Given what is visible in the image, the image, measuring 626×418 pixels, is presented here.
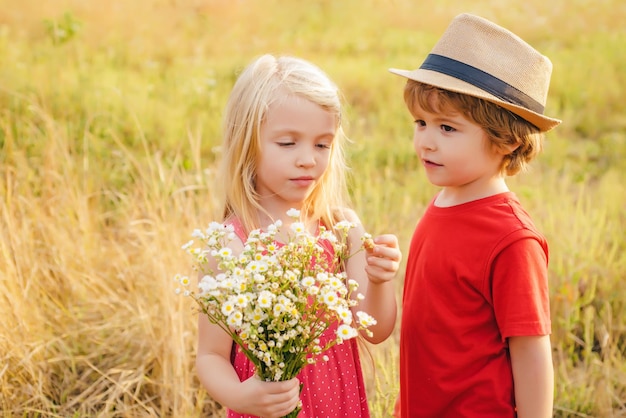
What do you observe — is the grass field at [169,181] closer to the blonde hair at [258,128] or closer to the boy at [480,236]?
the boy at [480,236]

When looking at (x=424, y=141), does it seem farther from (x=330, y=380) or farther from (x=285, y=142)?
(x=330, y=380)

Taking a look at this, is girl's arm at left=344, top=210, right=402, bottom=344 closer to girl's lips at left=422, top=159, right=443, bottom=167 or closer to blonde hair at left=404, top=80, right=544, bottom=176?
girl's lips at left=422, top=159, right=443, bottom=167

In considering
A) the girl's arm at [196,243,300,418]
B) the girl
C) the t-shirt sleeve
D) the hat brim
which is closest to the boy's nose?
the hat brim

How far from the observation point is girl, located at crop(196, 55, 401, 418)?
2.24m

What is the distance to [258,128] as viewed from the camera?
230cm

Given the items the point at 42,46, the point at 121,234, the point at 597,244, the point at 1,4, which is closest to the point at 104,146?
the point at 121,234

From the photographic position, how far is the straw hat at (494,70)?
2199 mm

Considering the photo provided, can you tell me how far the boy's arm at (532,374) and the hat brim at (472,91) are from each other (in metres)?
0.61

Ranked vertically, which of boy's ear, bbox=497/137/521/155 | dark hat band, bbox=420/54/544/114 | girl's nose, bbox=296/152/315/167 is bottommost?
girl's nose, bbox=296/152/315/167

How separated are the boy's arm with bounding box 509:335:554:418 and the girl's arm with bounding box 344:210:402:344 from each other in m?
0.35

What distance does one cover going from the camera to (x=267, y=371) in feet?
6.17

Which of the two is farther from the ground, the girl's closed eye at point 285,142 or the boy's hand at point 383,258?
the girl's closed eye at point 285,142

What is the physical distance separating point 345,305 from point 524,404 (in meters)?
0.70

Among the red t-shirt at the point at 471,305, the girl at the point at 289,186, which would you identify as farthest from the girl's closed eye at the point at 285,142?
the red t-shirt at the point at 471,305
